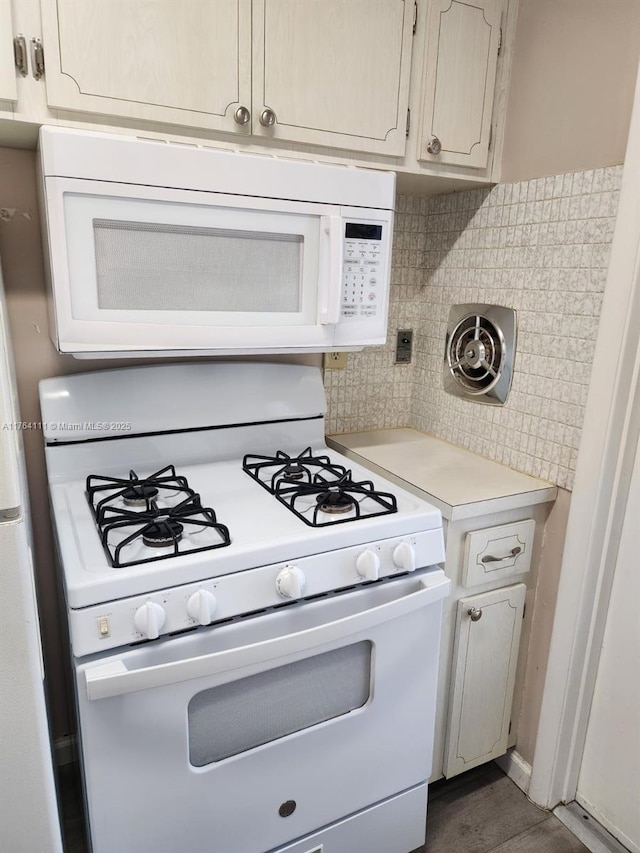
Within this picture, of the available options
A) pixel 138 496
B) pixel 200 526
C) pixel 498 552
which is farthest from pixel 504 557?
pixel 138 496

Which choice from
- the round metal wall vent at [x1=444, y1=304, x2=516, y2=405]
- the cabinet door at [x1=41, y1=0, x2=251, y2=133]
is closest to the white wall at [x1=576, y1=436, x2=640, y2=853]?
the round metal wall vent at [x1=444, y1=304, x2=516, y2=405]

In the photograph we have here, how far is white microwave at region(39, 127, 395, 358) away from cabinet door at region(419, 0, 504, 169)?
228 millimetres

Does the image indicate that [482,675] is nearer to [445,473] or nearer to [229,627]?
[445,473]

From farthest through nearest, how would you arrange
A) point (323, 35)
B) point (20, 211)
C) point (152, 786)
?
point (20, 211), point (323, 35), point (152, 786)

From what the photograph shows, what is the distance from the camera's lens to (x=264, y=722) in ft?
3.69

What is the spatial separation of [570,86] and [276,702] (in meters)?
1.49

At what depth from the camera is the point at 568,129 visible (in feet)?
4.57

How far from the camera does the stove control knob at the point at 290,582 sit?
106cm

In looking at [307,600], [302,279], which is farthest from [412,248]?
[307,600]

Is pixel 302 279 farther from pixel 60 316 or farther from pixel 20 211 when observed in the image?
pixel 20 211

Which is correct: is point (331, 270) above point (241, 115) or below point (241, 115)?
below

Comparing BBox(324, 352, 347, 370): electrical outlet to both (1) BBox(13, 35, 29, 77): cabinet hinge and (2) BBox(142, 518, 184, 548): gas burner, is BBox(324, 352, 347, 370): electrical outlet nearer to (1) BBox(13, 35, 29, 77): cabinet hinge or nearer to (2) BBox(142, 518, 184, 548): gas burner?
(2) BBox(142, 518, 184, 548): gas burner

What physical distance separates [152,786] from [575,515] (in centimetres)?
106

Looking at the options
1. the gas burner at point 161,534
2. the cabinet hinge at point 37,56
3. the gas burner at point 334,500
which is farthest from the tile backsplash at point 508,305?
the cabinet hinge at point 37,56
